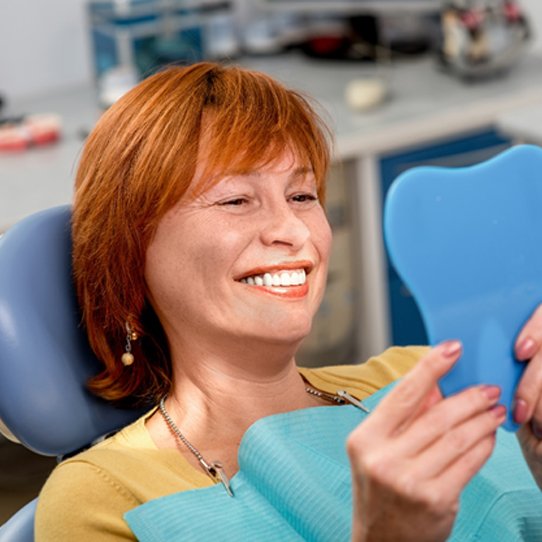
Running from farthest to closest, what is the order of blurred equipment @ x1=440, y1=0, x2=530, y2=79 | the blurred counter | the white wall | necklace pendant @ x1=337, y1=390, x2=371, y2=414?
1. the white wall
2. blurred equipment @ x1=440, y1=0, x2=530, y2=79
3. the blurred counter
4. necklace pendant @ x1=337, y1=390, x2=371, y2=414

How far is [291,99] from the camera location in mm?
1444

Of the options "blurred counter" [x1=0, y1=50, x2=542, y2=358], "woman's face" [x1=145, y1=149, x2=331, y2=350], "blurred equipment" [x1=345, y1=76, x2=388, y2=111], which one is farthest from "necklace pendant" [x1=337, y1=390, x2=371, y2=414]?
"blurred equipment" [x1=345, y1=76, x2=388, y2=111]

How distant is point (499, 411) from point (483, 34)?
2.00 m

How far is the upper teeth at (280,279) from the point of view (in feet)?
4.37

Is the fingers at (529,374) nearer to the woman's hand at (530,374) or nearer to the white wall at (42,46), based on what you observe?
the woman's hand at (530,374)

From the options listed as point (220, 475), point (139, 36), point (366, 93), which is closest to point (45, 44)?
point (139, 36)

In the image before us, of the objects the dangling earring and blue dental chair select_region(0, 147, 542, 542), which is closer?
blue dental chair select_region(0, 147, 542, 542)

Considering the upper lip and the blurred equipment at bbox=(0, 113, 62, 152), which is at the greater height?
the upper lip

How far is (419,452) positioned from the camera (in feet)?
3.31

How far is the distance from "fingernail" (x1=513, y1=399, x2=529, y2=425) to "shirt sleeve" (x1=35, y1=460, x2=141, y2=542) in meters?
0.45

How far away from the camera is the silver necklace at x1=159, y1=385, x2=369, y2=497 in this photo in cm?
137

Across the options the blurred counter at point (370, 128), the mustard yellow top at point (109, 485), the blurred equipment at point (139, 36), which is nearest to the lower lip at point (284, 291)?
the mustard yellow top at point (109, 485)

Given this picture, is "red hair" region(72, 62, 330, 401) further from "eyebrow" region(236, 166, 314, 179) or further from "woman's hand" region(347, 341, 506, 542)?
"woman's hand" region(347, 341, 506, 542)

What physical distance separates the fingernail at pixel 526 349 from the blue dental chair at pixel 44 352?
596 mm
